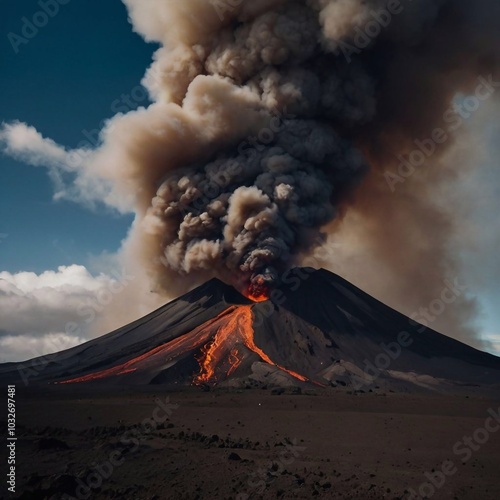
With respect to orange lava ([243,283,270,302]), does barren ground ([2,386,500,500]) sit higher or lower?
lower

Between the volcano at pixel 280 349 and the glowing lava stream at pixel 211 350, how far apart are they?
99mm

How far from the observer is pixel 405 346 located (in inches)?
2109

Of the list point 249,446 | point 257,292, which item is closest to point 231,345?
point 257,292

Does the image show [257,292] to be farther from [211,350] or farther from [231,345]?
[211,350]

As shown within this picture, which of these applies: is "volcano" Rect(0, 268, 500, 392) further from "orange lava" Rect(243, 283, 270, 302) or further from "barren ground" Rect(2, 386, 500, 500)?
"barren ground" Rect(2, 386, 500, 500)

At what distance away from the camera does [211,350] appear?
46.2m

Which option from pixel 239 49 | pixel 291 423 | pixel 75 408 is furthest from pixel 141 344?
pixel 239 49

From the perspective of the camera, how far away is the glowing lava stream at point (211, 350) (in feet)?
141

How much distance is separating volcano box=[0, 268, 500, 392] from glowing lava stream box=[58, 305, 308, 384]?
0.10 meters

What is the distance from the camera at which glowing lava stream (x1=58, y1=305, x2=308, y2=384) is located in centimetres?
4294

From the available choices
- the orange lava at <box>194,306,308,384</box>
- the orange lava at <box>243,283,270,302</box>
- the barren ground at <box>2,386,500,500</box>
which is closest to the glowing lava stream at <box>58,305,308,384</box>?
the orange lava at <box>194,306,308,384</box>

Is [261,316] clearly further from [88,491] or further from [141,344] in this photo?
[88,491]

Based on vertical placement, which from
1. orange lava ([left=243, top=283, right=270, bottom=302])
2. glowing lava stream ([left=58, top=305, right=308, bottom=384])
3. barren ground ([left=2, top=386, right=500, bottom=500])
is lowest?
barren ground ([left=2, top=386, right=500, bottom=500])

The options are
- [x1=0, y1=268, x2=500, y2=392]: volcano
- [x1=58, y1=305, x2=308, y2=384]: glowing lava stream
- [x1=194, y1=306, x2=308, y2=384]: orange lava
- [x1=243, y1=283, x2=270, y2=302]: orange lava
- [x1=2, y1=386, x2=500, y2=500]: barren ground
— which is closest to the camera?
[x1=2, y1=386, x2=500, y2=500]: barren ground
